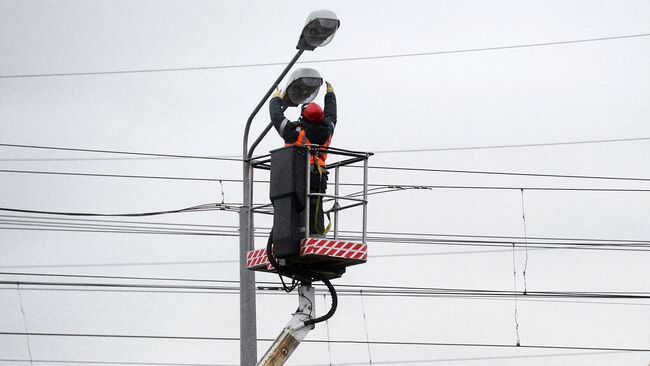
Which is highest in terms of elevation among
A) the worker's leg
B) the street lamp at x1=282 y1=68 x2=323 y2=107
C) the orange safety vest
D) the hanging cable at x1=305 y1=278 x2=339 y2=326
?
the street lamp at x1=282 y1=68 x2=323 y2=107

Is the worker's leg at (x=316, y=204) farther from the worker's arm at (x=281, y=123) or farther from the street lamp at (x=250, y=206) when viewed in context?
the street lamp at (x=250, y=206)

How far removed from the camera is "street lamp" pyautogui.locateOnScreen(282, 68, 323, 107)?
2114 centimetres

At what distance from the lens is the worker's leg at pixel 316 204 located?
68.9ft

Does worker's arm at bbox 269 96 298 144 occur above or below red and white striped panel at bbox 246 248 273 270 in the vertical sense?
above

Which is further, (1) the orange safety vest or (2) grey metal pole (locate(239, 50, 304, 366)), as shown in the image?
(2) grey metal pole (locate(239, 50, 304, 366))

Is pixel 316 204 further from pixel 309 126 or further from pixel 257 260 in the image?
pixel 257 260

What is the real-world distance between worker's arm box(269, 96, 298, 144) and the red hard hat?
0.77 feet

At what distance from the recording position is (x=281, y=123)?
21.3 m

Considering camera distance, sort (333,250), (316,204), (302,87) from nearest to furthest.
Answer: (333,250) < (316,204) < (302,87)

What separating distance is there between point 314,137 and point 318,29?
61.9 inches

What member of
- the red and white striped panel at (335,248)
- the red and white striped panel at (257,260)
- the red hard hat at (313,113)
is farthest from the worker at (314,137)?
the red and white striped panel at (257,260)

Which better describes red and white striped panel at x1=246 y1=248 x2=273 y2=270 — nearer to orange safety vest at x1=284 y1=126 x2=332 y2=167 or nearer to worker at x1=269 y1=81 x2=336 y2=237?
worker at x1=269 y1=81 x2=336 y2=237

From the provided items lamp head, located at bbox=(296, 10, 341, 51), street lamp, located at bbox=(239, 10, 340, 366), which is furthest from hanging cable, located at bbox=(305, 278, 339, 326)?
lamp head, located at bbox=(296, 10, 341, 51)

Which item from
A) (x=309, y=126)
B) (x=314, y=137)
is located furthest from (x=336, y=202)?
(x=309, y=126)
